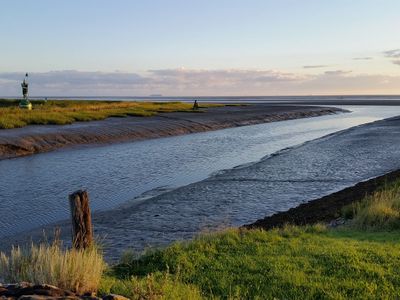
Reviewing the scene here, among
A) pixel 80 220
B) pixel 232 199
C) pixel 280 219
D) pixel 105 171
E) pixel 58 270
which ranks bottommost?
pixel 105 171

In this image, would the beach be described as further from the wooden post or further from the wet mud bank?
the wooden post

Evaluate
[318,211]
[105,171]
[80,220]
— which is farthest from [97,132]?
[80,220]

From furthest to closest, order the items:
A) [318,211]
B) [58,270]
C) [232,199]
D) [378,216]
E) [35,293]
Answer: [232,199] < [318,211] < [378,216] < [58,270] < [35,293]

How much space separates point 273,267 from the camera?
331 inches

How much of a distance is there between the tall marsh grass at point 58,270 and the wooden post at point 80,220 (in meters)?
0.94

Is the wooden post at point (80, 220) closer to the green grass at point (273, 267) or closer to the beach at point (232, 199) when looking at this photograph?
the green grass at point (273, 267)

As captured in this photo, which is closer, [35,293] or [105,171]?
[35,293]

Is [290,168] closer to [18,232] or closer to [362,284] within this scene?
[18,232]

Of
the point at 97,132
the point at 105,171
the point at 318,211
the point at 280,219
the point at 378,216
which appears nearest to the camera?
the point at 378,216

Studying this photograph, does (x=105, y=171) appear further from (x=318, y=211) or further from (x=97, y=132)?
(x=97, y=132)

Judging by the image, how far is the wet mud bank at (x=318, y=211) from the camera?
1378 cm

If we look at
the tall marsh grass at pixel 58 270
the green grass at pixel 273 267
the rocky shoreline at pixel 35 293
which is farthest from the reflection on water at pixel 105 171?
the rocky shoreline at pixel 35 293

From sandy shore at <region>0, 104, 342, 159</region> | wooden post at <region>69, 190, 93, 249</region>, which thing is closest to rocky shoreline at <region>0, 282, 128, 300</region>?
wooden post at <region>69, 190, 93, 249</region>

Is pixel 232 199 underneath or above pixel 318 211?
underneath
